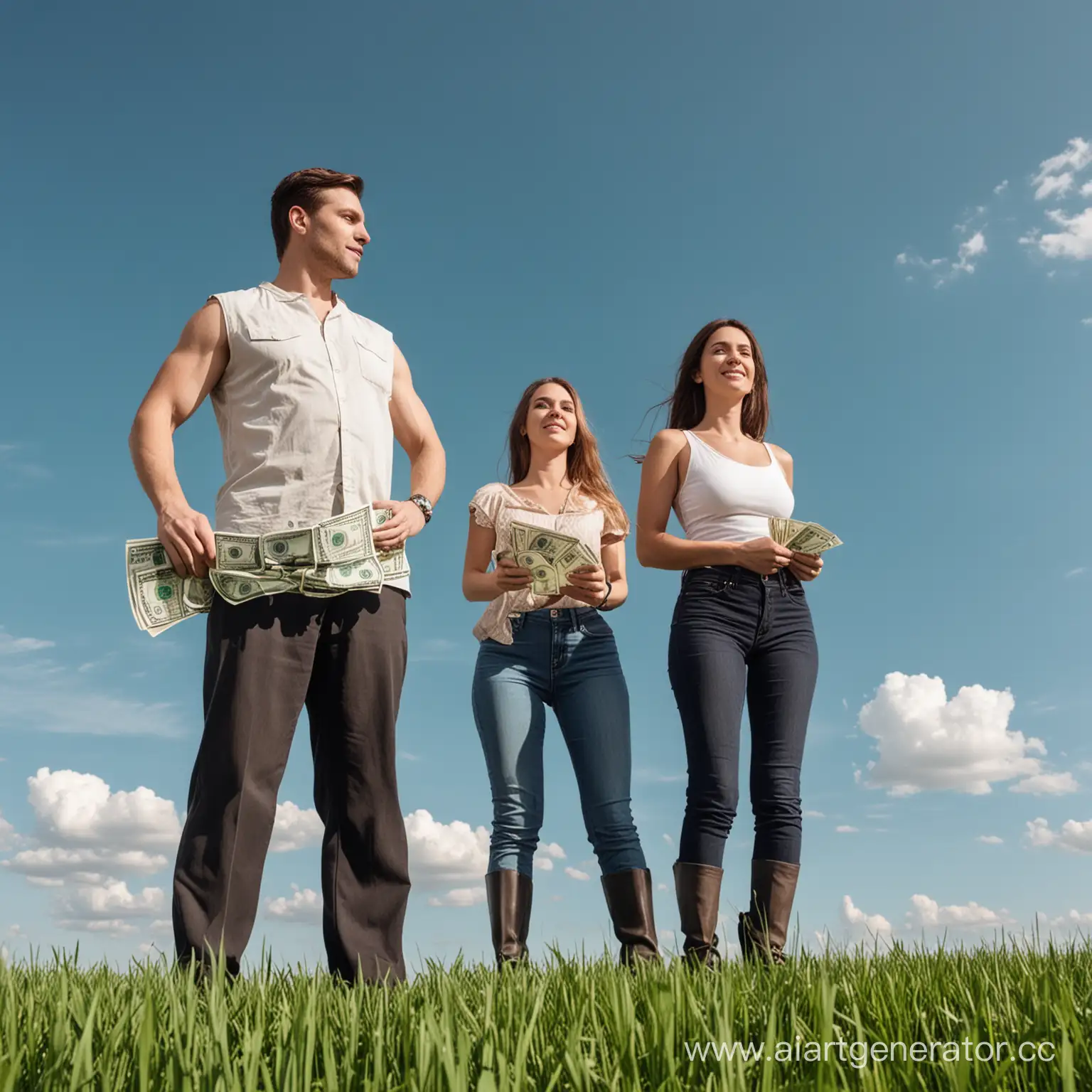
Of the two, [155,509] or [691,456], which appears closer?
[155,509]

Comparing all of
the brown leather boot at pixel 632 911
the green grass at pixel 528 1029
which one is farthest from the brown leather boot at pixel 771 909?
the green grass at pixel 528 1029

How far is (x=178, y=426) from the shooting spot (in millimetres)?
4059

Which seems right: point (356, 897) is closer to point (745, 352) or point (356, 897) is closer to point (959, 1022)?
point (959, 1022)

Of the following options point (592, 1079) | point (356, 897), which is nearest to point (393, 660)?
point (356, 897)

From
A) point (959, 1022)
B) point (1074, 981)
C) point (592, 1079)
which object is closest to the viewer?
point (592, 1079)

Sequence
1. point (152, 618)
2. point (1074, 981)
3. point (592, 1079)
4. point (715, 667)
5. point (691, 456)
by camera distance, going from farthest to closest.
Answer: point (691, 456)
point (715, 667)
point (152, 618)
point (1074, 981)
point (592, 1079)

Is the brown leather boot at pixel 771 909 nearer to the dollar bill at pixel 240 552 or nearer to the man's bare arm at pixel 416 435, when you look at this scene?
the man's bare arm at pixel 416 435

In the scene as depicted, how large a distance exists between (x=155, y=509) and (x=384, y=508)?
0.82 m

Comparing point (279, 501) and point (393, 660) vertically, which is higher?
point (279, 501)

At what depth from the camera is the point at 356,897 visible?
390cm

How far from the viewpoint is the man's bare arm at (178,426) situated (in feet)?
12.5

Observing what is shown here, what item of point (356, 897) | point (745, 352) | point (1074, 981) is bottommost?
point (1074, 981)

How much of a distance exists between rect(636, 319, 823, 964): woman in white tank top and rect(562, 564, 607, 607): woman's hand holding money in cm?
21

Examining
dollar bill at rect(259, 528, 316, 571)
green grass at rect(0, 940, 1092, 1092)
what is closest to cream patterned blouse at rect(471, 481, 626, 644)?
dollar bill at rect(259, 528, 316, 571)
